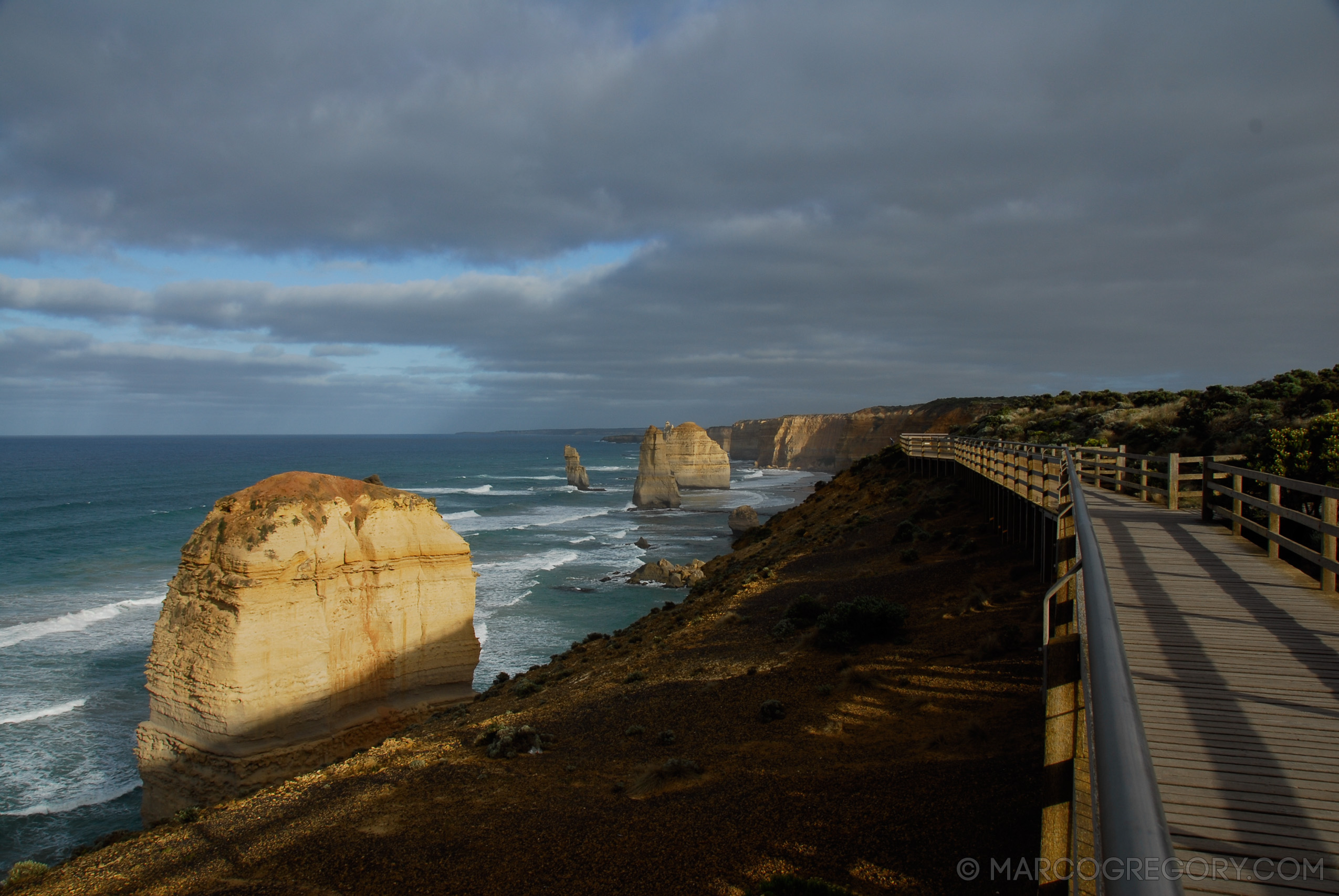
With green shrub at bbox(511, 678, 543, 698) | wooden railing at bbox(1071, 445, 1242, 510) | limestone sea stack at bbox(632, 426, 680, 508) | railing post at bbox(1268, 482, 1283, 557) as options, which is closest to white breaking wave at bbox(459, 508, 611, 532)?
limestone sea stack at bbox(632, 426, 680, 508)

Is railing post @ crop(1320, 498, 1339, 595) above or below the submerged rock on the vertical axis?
above

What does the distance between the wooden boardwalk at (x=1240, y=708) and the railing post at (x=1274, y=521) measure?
277 mm

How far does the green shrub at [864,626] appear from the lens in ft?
41.5

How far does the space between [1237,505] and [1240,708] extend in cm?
764

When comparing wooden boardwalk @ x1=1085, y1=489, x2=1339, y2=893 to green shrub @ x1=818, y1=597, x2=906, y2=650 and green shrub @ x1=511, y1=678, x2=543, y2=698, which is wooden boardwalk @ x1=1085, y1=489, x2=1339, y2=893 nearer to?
green shrub @ x1=818, y1=597, x2=906, y2=650

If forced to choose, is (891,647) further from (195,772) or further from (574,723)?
(195,772)

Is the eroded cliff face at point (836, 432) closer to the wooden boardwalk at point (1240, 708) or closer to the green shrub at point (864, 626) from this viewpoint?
the green shrub at point (864, 626)

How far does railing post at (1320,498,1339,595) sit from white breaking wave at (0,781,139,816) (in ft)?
79.7

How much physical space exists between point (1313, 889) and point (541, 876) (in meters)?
5.91

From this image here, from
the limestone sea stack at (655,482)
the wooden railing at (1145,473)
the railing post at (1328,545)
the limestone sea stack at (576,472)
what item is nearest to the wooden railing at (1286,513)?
the railing post at (1328,545)

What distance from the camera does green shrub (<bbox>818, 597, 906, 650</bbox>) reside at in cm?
1264

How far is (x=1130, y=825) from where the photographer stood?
160 centimetres

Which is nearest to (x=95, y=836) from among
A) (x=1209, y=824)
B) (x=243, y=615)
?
(x=243, y=615)

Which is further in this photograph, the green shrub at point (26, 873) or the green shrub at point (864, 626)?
the green shrub at point (864, 626)
